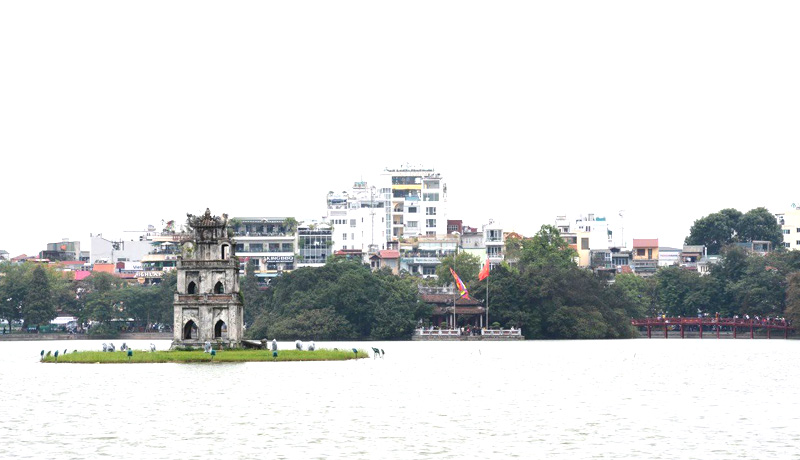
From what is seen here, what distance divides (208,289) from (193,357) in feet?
17.9

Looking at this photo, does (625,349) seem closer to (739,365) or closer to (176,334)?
(739,365)

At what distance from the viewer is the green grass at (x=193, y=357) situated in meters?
91.9

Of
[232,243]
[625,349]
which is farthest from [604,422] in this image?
[625,349]

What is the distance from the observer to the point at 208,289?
3770 inches

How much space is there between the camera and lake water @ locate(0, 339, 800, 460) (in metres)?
53.6

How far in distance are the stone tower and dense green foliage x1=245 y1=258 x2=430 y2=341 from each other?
50943mm

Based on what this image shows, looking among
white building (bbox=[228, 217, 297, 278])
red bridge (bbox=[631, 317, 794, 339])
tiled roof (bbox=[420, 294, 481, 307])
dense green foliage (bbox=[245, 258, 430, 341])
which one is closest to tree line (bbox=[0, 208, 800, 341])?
dense green foliage (bbox=[245, 258, 430, 341])

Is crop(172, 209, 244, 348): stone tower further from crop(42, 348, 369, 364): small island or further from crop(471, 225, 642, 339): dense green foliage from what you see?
crop(471, 225, 642, 339): dense green foliage

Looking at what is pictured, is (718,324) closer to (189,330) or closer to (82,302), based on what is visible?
(82,302)

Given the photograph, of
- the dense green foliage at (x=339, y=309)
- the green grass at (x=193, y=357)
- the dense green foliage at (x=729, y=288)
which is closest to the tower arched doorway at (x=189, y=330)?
the green grass at (x=193, y=357)

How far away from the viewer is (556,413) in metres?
65.6

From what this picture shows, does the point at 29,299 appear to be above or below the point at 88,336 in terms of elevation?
above

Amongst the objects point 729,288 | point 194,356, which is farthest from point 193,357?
point 729,288

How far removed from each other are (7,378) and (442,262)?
108631mm
